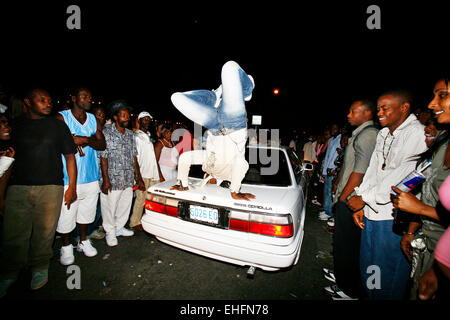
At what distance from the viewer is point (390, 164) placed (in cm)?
178

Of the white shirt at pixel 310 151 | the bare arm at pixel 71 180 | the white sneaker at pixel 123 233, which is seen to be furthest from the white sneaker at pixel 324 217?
the bare arm at pixel 71 180

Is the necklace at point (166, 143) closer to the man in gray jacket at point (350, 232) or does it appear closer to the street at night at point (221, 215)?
the street at night at point (221, 215)

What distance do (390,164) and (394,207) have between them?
41 cm

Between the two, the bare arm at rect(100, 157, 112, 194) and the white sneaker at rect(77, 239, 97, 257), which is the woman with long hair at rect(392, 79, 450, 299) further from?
the white sneaker at rect(77, 239, 97, 257)

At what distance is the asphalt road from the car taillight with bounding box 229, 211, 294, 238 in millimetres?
905

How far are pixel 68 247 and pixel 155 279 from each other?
1392mm

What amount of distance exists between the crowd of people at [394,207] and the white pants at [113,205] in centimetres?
328

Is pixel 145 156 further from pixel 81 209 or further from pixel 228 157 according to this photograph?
pixel 228 157

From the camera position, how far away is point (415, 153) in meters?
1.66

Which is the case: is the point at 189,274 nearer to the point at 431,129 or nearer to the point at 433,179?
the point at 433,179

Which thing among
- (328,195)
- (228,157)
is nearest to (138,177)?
(228,157)

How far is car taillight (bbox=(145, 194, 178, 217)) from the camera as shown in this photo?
238cm

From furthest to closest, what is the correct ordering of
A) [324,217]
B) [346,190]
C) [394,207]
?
1. [324,217]
2. [346,190]
3. [394,207]

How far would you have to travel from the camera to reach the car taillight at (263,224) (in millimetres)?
1933
